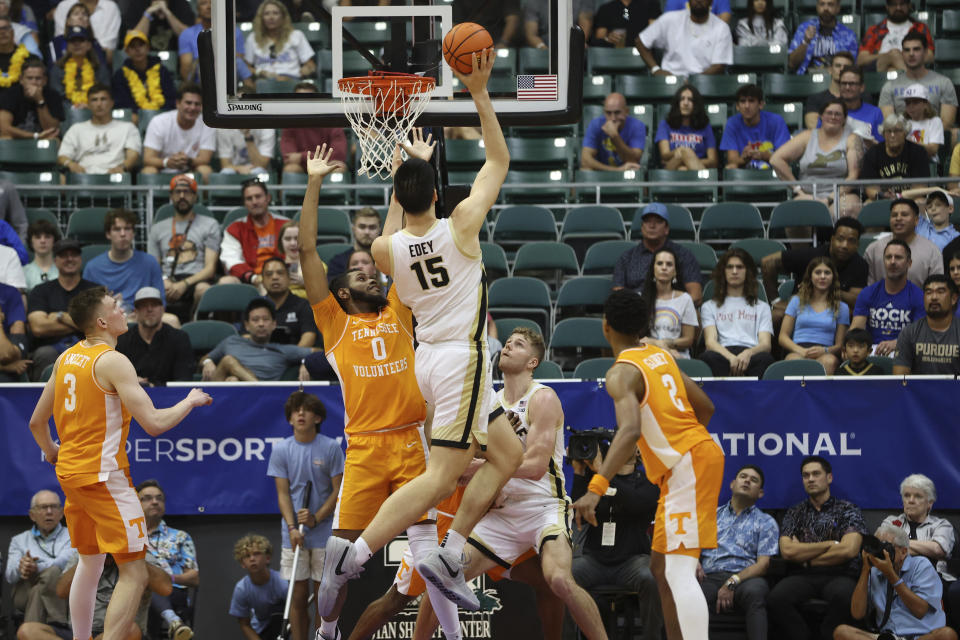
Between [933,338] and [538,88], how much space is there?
4886mm

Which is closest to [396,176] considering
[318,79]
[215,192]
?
[215,192]

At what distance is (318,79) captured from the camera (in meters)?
16.4

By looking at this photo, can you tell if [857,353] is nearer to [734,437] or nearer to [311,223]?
[734,437]

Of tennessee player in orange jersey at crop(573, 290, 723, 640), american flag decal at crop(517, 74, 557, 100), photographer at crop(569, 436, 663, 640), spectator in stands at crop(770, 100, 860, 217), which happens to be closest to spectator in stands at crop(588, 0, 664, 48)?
spectator in stands at crop(770, 100, 860, 217)

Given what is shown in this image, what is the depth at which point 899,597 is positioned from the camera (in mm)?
9758

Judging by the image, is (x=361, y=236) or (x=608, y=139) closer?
(x=361, y=236)

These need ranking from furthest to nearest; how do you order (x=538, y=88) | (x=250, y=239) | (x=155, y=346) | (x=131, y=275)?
(x=250, y=239)
(x=131, y=275)
(x=155, y=346)
(x=538, y=88)

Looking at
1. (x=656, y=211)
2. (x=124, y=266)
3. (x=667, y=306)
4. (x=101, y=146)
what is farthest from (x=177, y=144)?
(x=667, y=306)

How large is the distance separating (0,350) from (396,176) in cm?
595

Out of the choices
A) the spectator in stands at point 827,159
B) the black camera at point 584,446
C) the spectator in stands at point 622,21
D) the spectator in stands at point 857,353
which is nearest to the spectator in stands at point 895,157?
the spectator in stands at point 827,159

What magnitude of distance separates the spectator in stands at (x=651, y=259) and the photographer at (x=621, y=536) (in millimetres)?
2580

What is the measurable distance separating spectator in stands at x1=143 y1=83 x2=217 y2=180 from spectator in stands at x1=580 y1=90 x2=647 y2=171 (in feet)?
15.0

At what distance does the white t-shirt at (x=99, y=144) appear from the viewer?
49.5 feet

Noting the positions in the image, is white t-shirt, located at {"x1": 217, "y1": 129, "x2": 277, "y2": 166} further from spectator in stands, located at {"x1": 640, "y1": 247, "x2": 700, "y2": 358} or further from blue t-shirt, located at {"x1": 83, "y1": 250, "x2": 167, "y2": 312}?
spectator in stands, located at {"x1": 640, "y1": 247, "x2": 700, "y2": 358}
